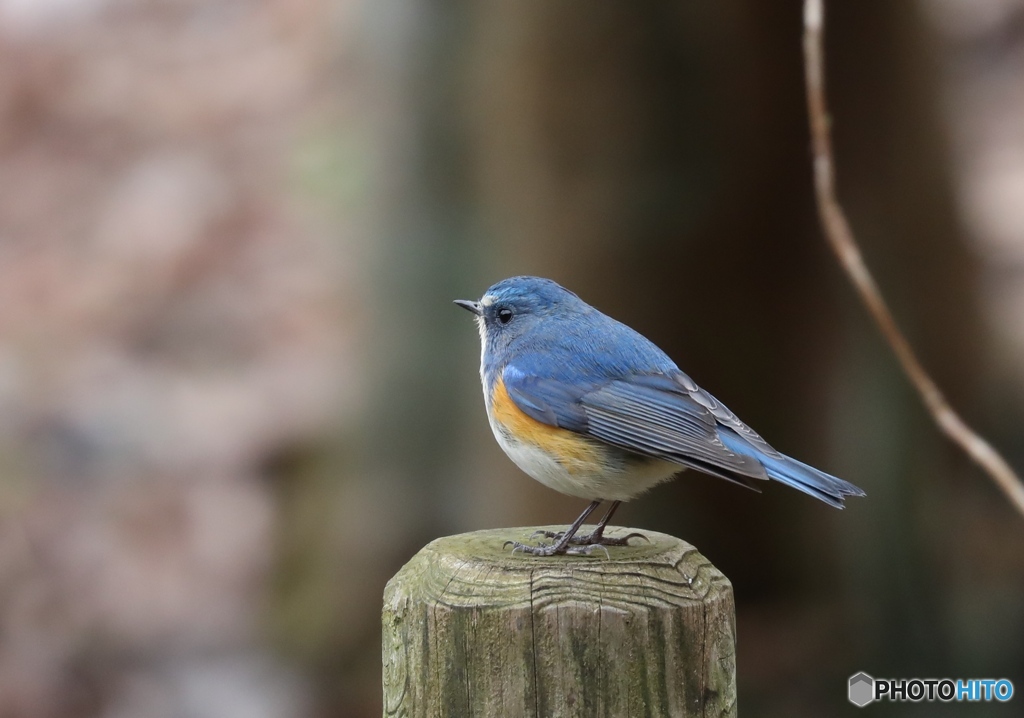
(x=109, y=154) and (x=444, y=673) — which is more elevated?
(x=109, y=154)

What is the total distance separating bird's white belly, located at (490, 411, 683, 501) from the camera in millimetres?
2641

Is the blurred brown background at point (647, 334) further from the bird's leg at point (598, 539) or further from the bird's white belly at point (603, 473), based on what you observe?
the bird's leg at point (598, 539)

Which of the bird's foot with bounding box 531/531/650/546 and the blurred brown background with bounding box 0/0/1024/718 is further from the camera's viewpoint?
the blurred brown background with bounding box 0/0/1024/718

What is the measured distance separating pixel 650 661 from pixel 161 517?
204 inches

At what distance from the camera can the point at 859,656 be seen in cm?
450

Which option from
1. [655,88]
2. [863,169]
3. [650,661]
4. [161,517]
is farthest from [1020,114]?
[650,661]

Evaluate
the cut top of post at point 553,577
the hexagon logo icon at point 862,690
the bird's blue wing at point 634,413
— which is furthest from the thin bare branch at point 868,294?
the hexagon logo icon at point 862,690

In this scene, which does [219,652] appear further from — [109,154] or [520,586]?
[109,154]

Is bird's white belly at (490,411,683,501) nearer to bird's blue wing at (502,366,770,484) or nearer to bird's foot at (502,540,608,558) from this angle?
bird's blue wing at (502,366,770,484)

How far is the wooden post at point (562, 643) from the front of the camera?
6.08ft

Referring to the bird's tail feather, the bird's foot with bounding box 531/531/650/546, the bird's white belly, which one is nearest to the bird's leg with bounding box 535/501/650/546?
the bird's foot with bounding box 531/531/650/546

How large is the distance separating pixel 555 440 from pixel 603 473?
14cm

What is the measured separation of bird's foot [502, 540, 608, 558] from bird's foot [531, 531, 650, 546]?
0.8 inches

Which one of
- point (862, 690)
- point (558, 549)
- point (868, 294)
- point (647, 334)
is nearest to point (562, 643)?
point (558, 549)
